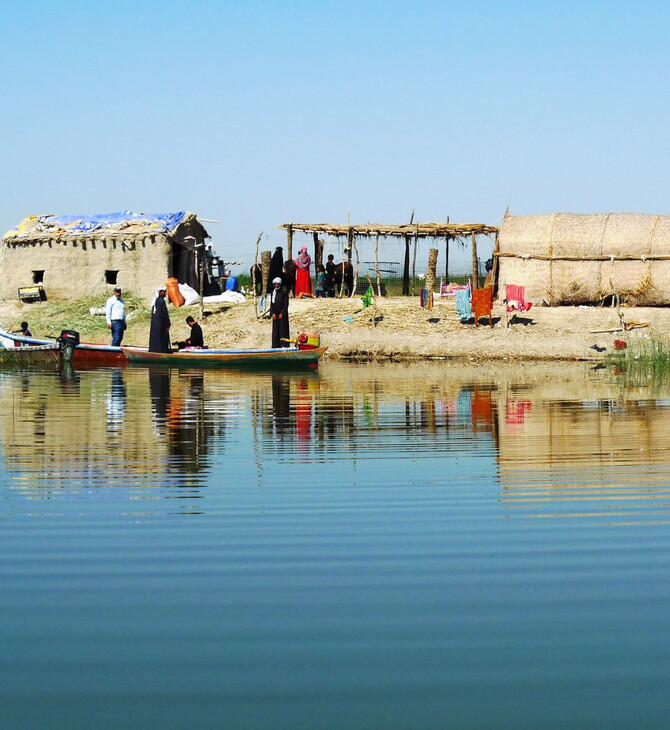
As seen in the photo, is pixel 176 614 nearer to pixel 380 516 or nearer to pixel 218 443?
pixel 380 516

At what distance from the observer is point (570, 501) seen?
23.3 ft

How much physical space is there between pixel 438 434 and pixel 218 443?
2.21m

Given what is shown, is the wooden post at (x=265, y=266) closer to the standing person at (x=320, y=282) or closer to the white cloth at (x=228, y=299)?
the white cloth at (x=228, y=299)

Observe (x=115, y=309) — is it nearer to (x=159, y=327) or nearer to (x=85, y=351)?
(x=85, y=351)

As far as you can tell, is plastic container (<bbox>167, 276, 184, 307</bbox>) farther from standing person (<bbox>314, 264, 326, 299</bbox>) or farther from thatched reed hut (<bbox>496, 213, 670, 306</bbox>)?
thatched reed hut (<bbox>496, 213, 670, 306</bbox>)

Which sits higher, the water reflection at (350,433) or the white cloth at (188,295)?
the white cloth at (188,295)

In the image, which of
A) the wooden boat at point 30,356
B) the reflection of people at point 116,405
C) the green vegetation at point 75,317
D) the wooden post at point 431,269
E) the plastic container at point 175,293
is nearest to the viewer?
the reflection of people at point 116,405

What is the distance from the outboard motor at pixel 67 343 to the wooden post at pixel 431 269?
32.1ft

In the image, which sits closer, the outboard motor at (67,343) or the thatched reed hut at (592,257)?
the outboard motor at (67,343)

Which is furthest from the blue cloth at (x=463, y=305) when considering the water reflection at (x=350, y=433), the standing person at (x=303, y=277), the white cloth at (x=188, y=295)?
the water reflection at (x=350, y=433)

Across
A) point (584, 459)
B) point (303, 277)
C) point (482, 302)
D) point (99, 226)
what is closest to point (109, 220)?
point (99, 226)

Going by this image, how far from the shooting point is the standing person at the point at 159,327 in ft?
77.3

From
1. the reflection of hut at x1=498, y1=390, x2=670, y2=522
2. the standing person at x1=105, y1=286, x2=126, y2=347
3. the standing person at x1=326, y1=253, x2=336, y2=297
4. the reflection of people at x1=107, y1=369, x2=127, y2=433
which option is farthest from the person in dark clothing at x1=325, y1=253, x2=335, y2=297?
the reflection of hut at x1=498, y1=390, x2=670, y2=522

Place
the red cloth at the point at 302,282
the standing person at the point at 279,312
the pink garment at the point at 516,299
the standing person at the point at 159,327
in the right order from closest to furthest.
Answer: the standing person at the point at 159,327, the standing person at the point at 279,312, the pink garment at the point at 516,299, the red cloth at the point at 302,282
